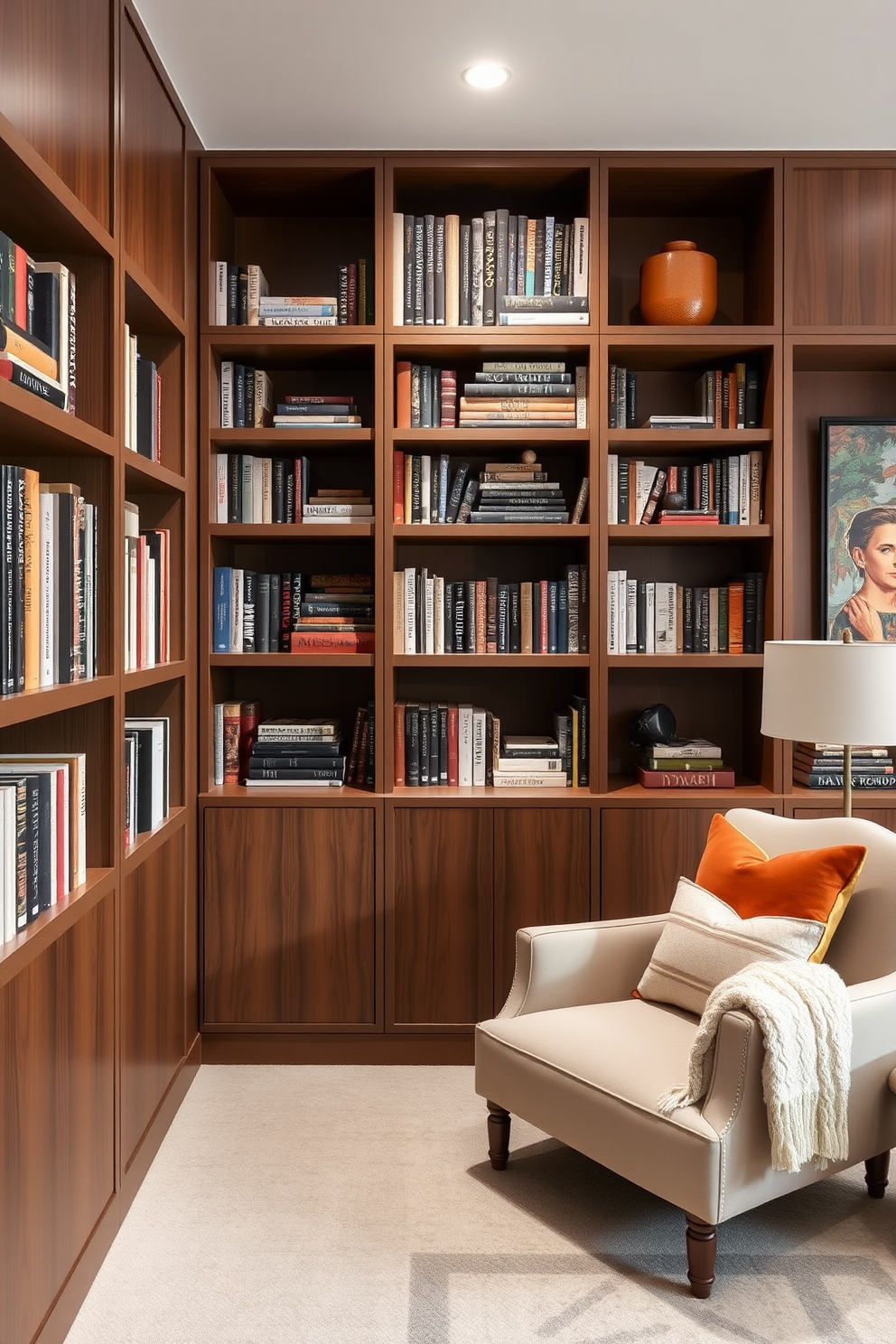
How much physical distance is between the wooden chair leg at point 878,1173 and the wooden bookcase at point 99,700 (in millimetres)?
1679

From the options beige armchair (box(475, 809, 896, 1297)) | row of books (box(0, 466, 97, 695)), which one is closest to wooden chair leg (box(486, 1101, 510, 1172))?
beige armchair (box(475, 809, 896, 1297))

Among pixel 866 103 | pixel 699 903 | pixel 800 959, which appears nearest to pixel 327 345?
pixel 866 103

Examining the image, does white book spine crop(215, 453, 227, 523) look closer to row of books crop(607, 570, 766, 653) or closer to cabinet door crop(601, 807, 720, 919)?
row of books crop(607, 570, 766, 653)

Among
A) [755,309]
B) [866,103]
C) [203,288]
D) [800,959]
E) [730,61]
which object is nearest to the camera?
[800,959]

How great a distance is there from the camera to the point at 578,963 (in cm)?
258

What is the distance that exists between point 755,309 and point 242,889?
2419 mm

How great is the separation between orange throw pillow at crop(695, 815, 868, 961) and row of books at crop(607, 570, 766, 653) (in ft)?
2.98

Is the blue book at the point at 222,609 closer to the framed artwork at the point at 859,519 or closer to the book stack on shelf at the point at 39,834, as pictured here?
the book stack on shelf at the point at 39,834

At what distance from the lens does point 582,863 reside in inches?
124

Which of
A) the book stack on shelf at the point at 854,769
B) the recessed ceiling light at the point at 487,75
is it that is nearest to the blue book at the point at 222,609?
the recessed ceiling light at the point at 487,75

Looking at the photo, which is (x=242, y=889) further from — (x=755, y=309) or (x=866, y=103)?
(x=866, y=103)

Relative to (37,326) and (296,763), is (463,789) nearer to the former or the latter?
(296,763)

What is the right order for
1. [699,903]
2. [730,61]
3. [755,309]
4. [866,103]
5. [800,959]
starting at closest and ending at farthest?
[800,959], [699,903], [730,61], [866,103], [755,309]

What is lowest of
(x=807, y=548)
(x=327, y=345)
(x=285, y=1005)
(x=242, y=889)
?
(x=285, y=1005)
